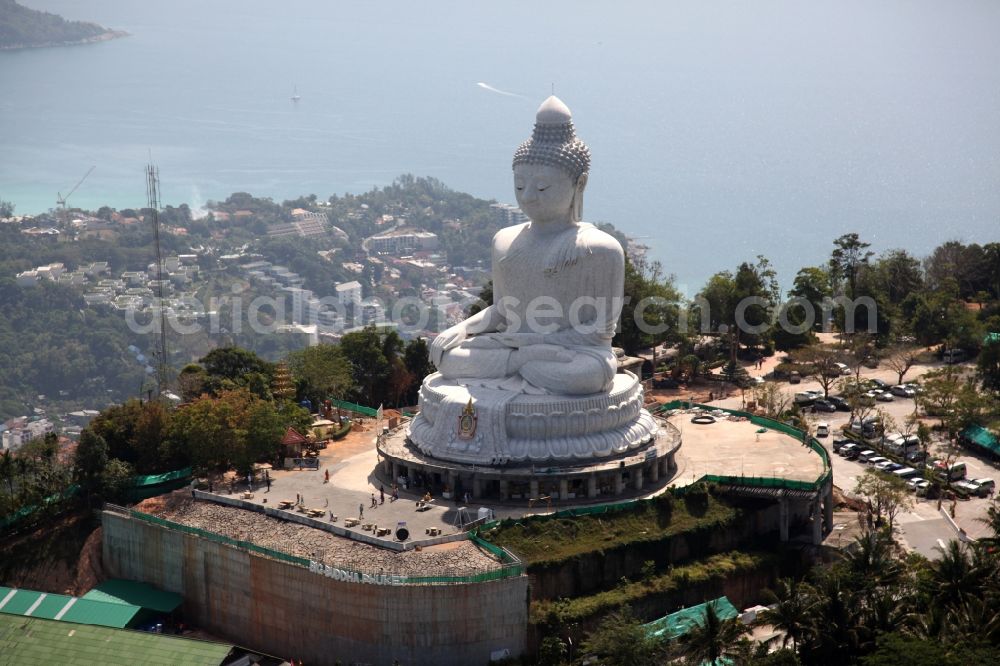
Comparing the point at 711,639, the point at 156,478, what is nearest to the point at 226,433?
the point at 156,478

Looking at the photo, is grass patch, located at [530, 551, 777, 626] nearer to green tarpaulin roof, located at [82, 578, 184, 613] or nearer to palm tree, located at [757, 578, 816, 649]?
palm tree, located at [757, 578, 816, 649]

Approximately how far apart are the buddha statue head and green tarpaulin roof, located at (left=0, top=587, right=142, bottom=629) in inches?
456

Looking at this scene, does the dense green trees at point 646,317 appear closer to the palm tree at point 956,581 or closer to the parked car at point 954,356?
the parked car at point 954,356

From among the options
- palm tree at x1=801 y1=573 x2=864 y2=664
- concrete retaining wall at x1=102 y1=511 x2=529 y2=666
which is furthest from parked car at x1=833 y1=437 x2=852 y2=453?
concrete retaining wall at x1=102 y1=511 x2=529 y2=666

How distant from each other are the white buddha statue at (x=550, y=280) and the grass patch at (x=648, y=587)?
15.7ft

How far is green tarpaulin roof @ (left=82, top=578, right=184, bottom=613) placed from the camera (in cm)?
2957

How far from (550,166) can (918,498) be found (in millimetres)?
11173

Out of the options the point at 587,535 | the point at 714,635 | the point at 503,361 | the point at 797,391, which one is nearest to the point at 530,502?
the point at 587,535

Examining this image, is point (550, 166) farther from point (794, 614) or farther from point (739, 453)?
point (794, 614)

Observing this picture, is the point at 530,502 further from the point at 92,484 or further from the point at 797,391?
the point at 797,391

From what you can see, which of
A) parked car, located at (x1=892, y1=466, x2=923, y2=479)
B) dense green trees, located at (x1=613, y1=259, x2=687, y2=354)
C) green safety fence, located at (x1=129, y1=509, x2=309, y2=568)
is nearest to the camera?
green safety fence, located at (x1=129, y1=509, x2=309, y2=568)

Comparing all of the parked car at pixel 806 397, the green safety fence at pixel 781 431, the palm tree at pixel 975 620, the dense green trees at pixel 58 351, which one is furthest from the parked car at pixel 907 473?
the dense green trees at pixel 58 351

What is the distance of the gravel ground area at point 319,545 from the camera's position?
27.1 meters

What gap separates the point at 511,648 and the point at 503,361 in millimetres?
7214
